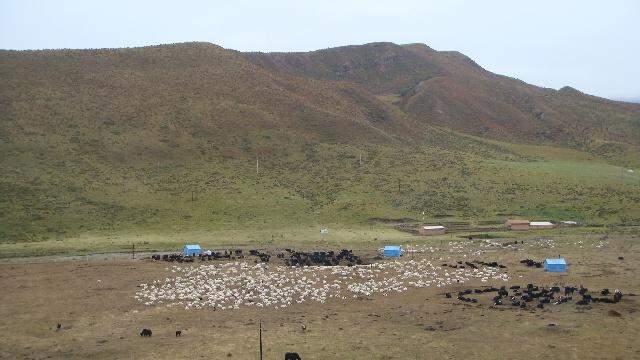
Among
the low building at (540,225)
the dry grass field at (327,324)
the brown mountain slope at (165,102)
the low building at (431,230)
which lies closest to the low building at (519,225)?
the low building at (540,225)

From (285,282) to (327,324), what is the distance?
31.0 feet

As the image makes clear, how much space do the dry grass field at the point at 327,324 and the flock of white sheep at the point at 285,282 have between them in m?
1.04

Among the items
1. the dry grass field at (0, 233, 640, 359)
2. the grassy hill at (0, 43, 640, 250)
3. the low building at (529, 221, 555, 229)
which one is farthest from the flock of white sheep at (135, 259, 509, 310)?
the grassy hill at (0, 43, 640, 250)

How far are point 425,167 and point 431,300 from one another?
180 feet

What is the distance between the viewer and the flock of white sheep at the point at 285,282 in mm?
34000

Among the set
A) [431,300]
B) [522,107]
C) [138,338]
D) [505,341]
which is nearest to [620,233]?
[431,300]

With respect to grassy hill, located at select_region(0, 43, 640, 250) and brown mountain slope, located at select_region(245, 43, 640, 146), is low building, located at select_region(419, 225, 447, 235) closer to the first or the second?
grassy hill, located at select_region(0, 43, 640, 250)

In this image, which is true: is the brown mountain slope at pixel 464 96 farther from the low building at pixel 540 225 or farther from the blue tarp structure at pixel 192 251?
the blue tarp structure at pixel 192 251

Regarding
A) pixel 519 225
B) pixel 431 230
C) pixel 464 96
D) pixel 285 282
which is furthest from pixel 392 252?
pixel 464 96

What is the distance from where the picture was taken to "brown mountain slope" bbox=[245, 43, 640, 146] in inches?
5556

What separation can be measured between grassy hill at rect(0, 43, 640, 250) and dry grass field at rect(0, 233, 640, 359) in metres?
23.8

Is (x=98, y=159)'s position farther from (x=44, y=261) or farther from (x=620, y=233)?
(x=620, y=233)

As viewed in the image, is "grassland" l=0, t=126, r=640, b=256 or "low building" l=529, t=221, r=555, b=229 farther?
"grassland" l=0, t=126, r=640, b=256

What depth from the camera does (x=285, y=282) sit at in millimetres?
38125
